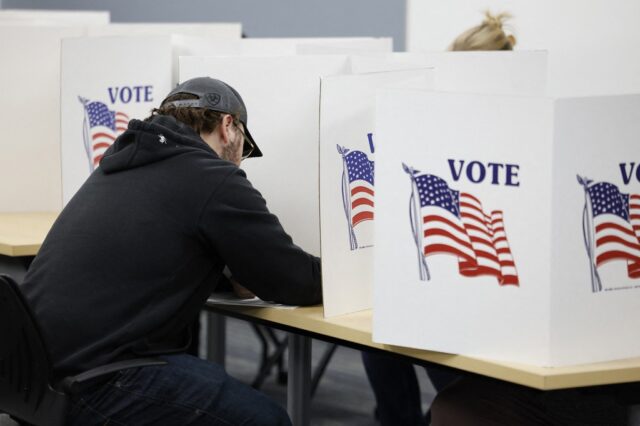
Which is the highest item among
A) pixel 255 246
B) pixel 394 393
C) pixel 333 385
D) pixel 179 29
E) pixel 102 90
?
pixel 179 29

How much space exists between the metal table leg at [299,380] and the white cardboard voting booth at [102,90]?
0.76 m

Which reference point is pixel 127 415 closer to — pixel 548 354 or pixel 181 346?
pixel 181 346

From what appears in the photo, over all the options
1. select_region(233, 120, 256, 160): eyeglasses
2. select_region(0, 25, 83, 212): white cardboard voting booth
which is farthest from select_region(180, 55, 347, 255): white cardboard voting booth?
select_region(0, 25, 83, 212): white cardboard voting booth

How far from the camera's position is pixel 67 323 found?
66.3 inches

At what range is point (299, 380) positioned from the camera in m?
2.08

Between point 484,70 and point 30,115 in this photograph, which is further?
point 30,115

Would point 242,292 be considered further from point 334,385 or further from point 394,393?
point 334,385

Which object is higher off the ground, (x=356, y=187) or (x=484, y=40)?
(x=484, y=40)

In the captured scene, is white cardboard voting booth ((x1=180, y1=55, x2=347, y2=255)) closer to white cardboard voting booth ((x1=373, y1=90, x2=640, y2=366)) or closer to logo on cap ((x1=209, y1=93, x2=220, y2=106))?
logo on cap ((x1=209, y1=93, x2=220, y2=106))

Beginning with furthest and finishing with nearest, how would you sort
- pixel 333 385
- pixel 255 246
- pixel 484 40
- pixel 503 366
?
pixel 333 385
pixel 484 40
pixel 255 246
pixel 503 366

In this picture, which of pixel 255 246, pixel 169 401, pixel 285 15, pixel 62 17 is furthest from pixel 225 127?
pixel 285 15

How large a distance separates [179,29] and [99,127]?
1.88 feet

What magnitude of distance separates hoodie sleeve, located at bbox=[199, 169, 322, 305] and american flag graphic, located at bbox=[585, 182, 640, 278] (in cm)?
59

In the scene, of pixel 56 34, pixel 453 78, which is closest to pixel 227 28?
pixel 56 34
